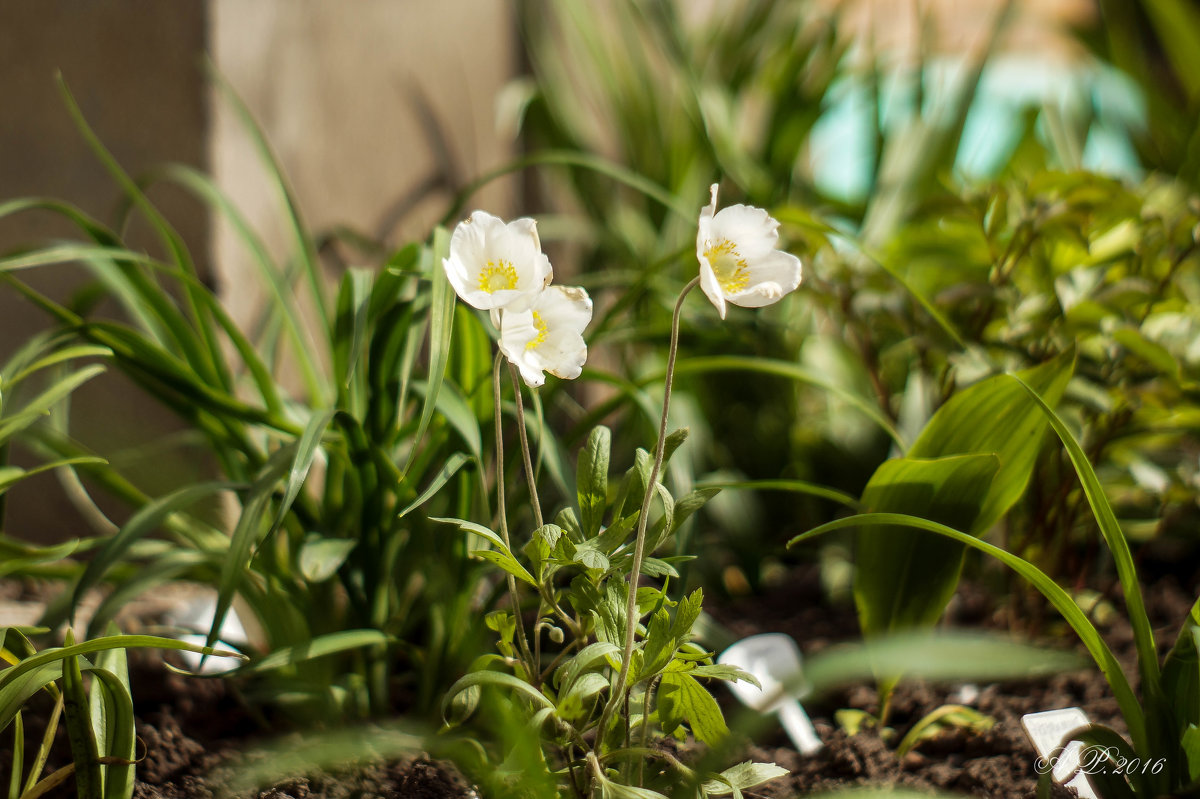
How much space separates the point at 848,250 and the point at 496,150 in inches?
34.5

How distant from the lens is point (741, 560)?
114cm

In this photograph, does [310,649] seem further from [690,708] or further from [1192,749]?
[1192,749]

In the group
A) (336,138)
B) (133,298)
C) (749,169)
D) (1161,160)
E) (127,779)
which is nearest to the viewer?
(127,779)

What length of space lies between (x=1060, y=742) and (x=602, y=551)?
40cm

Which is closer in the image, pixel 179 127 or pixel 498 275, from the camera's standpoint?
pixel 498 275

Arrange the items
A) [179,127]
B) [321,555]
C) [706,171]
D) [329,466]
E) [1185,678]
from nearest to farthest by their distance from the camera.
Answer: [1185,678]
[321,555]
[329,466]
[179,127]
[706,171]

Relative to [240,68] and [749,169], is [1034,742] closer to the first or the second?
[749,169]

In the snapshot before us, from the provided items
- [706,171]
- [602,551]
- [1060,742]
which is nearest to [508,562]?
[602,551]

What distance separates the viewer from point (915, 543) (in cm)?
78

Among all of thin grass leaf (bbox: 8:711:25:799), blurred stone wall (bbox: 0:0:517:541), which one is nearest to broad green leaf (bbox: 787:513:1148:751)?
thin grass leaf (bbox: 8:711:25:799)

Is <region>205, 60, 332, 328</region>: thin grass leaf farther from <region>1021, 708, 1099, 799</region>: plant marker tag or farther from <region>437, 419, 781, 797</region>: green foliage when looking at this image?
<region>1021, 708, 1099, 799</region>: plant marker tag

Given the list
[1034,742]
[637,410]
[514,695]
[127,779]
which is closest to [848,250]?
[637,410]

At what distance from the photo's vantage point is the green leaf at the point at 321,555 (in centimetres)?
68

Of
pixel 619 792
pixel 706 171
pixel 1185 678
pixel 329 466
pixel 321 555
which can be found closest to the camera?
pixel 619 792
